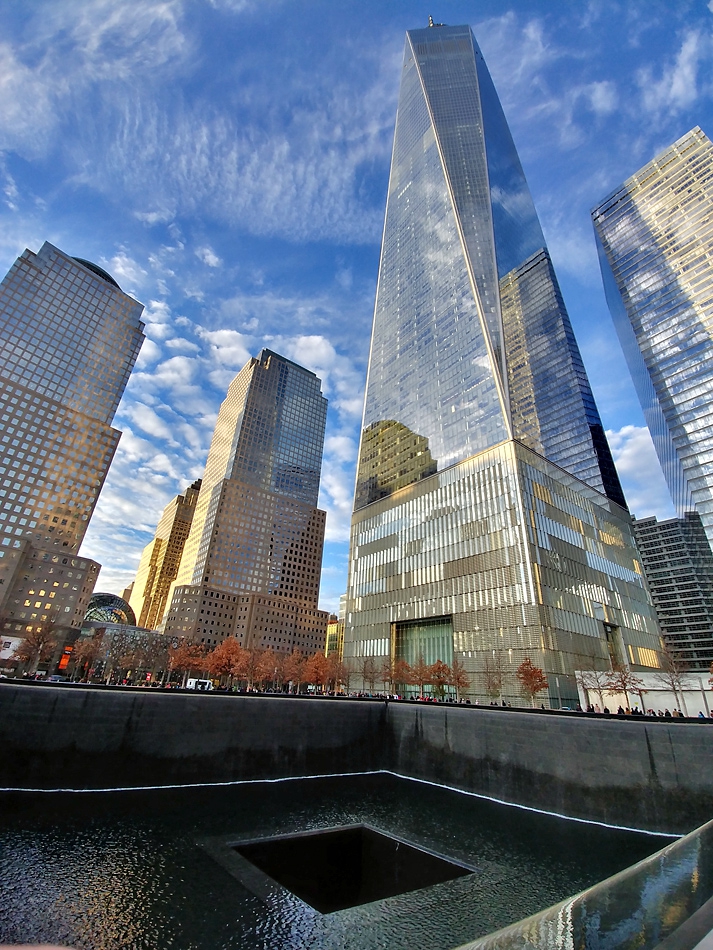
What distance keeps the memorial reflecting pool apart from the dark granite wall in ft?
4.33

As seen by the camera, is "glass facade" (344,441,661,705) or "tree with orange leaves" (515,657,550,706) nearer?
"tree with orange leaves" (515,657,550,706)

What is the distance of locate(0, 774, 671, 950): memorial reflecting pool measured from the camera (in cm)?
1205

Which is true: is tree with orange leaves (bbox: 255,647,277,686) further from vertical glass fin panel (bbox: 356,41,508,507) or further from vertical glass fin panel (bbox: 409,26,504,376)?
vertical glass fin panel (bbox: 409,26,504,376)

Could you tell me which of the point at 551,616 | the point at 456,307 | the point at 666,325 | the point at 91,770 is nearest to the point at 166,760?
the point at 91,770

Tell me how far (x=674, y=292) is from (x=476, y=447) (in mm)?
84811

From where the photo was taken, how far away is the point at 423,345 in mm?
106625

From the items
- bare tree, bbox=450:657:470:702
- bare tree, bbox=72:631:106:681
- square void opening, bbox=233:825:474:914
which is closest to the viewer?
square void opening, bbox=233:825:474:914

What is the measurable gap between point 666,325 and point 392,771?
12909cm

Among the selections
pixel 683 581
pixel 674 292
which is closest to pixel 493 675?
pixel 674 292

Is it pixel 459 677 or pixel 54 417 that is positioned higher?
pixel 54 417

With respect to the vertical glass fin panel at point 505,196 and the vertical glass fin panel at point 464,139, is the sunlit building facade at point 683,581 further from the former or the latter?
the vertical glass fin panel at point 464,139

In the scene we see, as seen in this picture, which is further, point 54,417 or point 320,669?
point 54,417

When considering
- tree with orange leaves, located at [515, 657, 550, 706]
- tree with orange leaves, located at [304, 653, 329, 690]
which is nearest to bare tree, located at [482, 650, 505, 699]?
tree with orange leaves, located at [515, 657, 550, 706]

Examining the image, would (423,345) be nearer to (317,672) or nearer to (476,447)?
(476,447)
